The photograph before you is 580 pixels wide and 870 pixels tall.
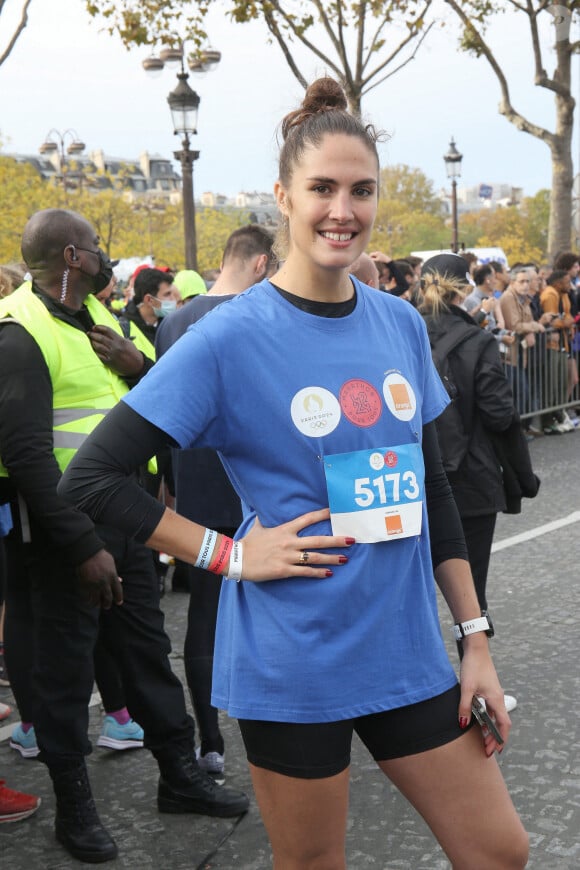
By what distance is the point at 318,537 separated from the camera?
2082 millimetres

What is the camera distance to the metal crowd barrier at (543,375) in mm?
12266

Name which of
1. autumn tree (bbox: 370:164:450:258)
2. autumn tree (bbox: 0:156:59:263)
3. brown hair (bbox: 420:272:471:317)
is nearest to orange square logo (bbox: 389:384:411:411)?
brown hair (bbox: 420:272:471:317)

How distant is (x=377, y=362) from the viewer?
222 centimetres

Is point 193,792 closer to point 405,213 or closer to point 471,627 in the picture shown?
point 471,627

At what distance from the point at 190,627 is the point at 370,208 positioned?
2.23 metres

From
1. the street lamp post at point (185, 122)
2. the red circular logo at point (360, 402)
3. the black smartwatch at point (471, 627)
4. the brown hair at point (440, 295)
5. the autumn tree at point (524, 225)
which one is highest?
the autumn tree at point (524, 225)

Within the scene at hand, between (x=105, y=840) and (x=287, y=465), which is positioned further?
(x=105, y=840)

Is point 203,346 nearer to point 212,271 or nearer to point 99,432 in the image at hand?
point 99,432

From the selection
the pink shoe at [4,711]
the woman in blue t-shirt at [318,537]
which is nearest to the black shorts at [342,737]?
the woman in blue t-shirt at [318,537]

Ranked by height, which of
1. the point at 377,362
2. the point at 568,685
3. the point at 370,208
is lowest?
the point at 568,685

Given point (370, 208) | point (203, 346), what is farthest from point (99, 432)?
point (370, 208)

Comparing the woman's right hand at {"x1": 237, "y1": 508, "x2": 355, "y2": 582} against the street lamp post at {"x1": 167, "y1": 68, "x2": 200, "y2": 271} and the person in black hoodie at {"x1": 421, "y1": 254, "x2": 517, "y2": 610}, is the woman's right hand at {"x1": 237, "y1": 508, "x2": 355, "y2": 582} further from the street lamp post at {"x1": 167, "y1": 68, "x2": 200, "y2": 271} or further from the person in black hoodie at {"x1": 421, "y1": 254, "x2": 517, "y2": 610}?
the street lamp post at {"x1": 167, "y1": 68, "x2": 200, "y2": 271}

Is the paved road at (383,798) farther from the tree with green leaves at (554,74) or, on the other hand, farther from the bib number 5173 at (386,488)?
the tree with green leaves at (554,74)

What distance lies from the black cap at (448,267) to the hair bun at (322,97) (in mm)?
2823
